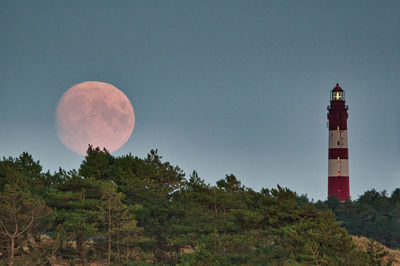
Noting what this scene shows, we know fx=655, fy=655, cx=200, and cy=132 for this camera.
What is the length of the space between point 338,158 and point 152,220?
42341 millimetres

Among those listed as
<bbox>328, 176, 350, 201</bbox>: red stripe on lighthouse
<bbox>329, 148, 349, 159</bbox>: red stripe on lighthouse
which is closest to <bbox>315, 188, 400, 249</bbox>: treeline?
<bbox>328, 176, 350, 201</bbox>: red stripe on lighthouse

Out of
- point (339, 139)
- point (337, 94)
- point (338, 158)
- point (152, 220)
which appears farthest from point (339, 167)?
point (152, 220)

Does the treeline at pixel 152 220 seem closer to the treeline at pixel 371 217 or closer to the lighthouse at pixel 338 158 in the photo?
the treeline at pixel 371 217

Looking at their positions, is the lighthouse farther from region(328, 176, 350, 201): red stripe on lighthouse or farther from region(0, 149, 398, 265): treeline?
region(0, 149, 398, 265): treeline

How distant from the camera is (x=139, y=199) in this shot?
5066cm

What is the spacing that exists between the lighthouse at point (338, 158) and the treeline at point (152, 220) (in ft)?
124

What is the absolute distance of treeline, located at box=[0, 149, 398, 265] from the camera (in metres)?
37.0

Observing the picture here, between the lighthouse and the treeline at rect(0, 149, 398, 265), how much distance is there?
1488 inches

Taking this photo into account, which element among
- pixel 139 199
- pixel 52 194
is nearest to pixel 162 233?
pixel 139 199

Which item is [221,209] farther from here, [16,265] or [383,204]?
[383,204]

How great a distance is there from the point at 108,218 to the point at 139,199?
6.27m

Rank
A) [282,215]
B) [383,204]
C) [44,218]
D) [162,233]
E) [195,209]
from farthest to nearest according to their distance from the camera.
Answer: [383,204] < [162,233] < [195,209] < [44,218] < [282,215]

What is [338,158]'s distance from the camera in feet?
278

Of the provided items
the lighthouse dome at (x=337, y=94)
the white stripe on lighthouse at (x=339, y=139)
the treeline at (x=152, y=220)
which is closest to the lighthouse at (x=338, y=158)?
the white stripe on lighthouse at (x=339, y=139)
